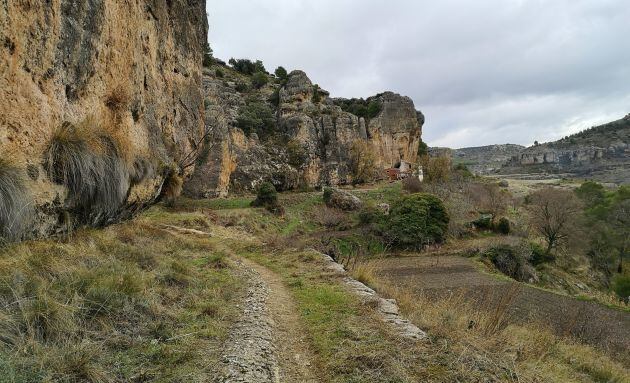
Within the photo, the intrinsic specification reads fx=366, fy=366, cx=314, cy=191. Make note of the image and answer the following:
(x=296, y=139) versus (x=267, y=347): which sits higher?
(x=296, y=139)

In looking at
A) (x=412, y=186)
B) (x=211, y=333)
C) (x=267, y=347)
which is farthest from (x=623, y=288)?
(x=412, y=186)

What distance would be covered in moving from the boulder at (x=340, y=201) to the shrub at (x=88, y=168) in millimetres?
31006

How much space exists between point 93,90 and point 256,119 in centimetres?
3966

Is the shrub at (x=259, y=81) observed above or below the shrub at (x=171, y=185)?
above

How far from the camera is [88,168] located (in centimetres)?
552

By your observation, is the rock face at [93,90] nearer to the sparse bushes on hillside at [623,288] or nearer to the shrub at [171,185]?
the shrub at [171,185]

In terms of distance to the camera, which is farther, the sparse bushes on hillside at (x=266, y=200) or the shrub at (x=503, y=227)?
the shrub at (x=503, y=227)

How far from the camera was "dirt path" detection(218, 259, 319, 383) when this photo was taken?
3869 mm

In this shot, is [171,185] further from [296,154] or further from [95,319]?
[296,154]

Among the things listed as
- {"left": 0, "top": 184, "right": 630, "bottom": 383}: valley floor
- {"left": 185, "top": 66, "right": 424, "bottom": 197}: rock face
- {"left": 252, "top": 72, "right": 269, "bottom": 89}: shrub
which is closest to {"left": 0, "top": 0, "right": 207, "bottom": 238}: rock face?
{"left": 0, "top": 184, "right": 630, "bottom": 383}: valley floor

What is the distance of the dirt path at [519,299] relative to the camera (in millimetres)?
9617

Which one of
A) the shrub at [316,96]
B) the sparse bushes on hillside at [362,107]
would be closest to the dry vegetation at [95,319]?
the shrub at [316,96]

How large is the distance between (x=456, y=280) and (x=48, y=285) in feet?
61.2

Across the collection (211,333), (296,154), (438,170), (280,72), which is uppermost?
(280,72)
